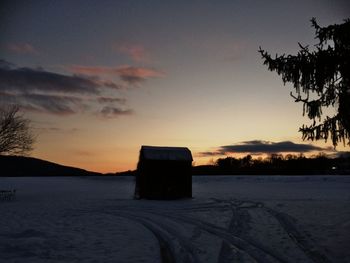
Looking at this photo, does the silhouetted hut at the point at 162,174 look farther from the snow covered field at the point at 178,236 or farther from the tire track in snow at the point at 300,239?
the tire track in snow at the point at 300,239

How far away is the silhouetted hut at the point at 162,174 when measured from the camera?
1283 inches

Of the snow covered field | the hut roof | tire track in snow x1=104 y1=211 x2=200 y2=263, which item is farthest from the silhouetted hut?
tire track in snow x1=104 y1=211 x2=200 y2=263

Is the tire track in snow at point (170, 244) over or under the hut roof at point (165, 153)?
under

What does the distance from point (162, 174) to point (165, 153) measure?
187cm

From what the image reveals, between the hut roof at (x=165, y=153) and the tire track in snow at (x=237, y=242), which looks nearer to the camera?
the tire track in snow at (x=237, y=242)

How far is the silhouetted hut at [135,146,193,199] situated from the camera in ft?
107

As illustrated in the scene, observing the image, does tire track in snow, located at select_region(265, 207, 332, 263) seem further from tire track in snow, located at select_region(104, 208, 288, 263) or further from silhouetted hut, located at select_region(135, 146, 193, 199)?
silhouetted hut, located at select_region(135, 146, 193, 199)

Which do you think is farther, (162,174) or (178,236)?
(162,174)

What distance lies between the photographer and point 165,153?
110 feet

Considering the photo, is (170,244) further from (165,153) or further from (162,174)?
(165,153)

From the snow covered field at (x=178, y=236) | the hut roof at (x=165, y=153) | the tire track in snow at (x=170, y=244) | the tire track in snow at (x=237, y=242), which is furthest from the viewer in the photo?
the hut roof at (x=165, y=153)

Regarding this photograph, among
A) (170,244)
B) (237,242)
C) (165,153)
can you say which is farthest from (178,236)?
(165,153)

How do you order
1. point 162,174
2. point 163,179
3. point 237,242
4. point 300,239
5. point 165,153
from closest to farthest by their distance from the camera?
point 237,242 → point 300,239 → point 163,179 → point 162,174 → point 165,153

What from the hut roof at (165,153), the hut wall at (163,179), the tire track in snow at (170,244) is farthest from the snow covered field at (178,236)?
the hut roof at (165,153)
